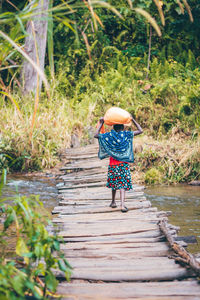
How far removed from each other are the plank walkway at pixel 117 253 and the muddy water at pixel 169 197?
856 millimetres

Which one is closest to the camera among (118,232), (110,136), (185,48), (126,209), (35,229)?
(35,229)

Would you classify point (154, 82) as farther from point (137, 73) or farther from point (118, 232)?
point (118, 232)

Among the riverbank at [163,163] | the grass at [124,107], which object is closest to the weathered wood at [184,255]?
the grass at [124,107]

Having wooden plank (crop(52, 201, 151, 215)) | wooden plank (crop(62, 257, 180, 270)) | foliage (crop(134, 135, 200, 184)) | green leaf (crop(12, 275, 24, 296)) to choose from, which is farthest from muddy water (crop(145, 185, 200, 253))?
green leaf (crop(12, 275, 24, 296))

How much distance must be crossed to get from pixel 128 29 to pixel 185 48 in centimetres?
230

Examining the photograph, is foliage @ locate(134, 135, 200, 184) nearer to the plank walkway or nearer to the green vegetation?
the green vegetation

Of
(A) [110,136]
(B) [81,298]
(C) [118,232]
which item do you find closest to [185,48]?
(A) [110,136]

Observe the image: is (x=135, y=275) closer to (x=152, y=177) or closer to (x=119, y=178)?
(x=119, y=178)

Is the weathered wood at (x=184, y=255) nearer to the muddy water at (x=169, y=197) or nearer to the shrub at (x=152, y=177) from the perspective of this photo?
the muddy water at (x=169, y=197)

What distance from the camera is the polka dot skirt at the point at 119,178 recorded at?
4.65m

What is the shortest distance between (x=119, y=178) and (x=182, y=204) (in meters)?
2.21

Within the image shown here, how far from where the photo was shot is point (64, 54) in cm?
1348

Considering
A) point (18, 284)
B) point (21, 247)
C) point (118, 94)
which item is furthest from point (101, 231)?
point (118, 94)

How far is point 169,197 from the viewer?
6.97 m
